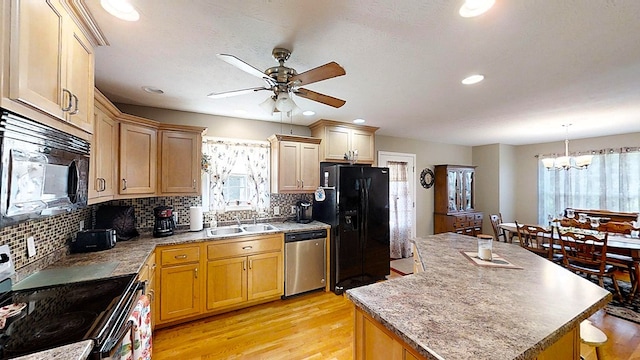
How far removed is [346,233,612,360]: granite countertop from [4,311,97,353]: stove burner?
4.05 ft

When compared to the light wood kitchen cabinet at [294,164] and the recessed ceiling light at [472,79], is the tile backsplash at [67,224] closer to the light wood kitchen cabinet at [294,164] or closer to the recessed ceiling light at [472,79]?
the light wood kitchen cabinet at [294,164]

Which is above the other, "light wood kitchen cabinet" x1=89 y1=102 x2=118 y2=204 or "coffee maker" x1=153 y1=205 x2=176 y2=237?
"light wood kitchen cabinet" x1=89 y1=102 x2=118 y2=204

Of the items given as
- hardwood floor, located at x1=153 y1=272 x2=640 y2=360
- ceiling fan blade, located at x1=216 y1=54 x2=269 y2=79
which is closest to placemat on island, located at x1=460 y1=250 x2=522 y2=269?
hardwood floor, located at x1=153 y1=272 x2=640 y2=360

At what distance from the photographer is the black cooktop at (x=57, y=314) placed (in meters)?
0.94

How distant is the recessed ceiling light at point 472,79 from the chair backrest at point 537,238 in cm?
264

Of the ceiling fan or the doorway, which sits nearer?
the ceiling fan

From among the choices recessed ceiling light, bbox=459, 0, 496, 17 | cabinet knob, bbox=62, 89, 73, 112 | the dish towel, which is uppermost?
recessed ceiling light, bbox=459, 0, 496, 17

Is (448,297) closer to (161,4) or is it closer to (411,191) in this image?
(161,4)

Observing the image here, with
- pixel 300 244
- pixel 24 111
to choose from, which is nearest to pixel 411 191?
pixel 300 244

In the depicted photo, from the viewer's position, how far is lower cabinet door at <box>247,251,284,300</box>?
2.85 m

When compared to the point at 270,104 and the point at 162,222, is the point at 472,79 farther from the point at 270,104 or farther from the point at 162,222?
the point at 162,222

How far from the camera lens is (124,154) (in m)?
2.38

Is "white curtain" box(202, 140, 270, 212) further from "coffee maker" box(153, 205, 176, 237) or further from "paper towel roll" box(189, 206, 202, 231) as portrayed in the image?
"coffee maker" box(153, 205, 176, 237)

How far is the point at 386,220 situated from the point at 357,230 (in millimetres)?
547
